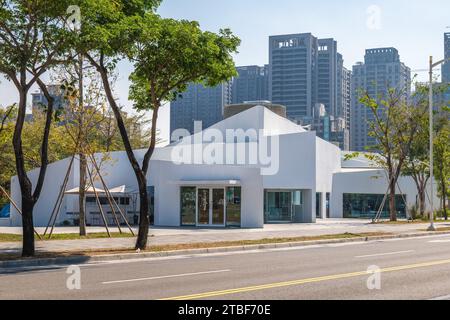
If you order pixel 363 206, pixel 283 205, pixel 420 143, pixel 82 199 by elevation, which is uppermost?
pixel 420 143

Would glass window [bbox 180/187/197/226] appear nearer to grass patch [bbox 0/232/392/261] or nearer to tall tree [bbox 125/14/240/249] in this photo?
grass patch [bbox 0/232/392/261]

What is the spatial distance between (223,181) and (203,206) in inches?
82.7

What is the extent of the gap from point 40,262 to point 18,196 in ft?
88.4

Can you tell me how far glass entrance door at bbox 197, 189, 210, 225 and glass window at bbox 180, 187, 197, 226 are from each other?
0.32m

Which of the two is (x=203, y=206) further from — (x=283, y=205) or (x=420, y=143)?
(x=420, y=143)

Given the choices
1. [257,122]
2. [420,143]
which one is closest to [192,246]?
[257,122]

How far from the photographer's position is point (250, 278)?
1335 centimetres

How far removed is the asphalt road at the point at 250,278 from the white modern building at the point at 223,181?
53.4 feet

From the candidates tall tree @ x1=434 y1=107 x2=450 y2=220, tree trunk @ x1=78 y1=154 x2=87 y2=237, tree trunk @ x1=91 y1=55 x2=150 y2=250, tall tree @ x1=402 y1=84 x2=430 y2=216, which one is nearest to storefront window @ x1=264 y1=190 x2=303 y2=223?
tall tree @ x1=402 y1=84 x2=430 y2=216

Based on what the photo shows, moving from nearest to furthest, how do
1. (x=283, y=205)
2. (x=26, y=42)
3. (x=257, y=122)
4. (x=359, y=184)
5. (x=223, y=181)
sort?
(x=26, y=42) → (x=223, y=181) → (x=283, y=205) → (x=257, y=122) → (x=359, y=184)

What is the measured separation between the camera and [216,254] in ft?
68.1

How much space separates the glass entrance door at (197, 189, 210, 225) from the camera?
119ft

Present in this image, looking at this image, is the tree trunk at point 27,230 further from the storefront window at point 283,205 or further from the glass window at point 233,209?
the storefront window at point 283,205
